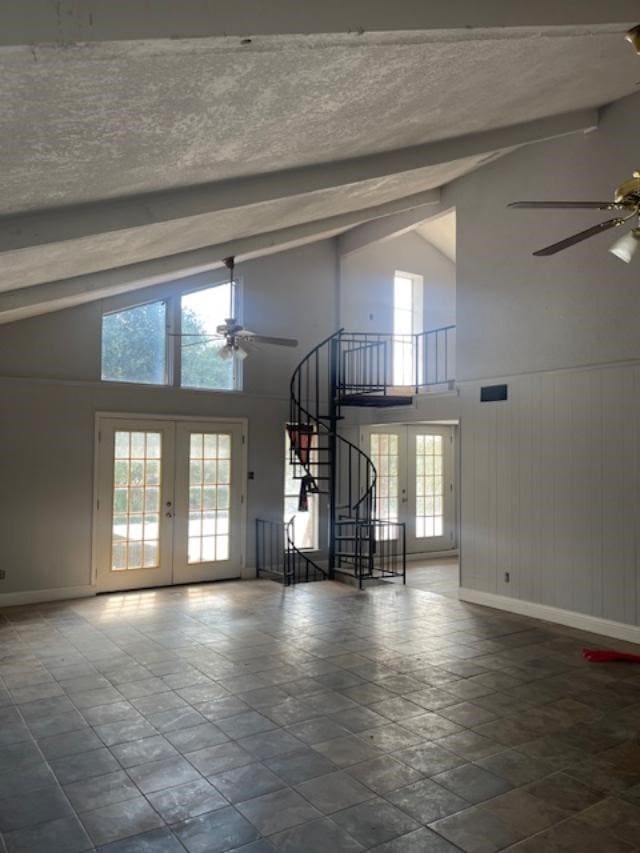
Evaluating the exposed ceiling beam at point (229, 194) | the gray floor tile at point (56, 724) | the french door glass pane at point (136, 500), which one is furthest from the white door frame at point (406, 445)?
the gray floor tile at point (56, 724)

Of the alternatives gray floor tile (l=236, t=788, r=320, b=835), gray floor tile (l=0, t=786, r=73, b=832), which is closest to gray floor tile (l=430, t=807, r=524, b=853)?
gray floor tile (l=236, t=788, r=320, b=835)

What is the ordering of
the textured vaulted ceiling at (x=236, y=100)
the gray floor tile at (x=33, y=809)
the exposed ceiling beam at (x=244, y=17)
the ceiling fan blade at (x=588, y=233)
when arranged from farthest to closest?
the ceiling fan blade at (x=588, y=233) < the gray floor tile at (x=33, y=809) < the textured vaulted ceiling at (x=236, y=100) < the exposed ceiling beam at (x=244, y=17)

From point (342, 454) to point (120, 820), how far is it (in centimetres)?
675

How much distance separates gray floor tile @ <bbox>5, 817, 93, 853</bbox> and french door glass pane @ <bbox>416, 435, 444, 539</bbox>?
7.86 meters

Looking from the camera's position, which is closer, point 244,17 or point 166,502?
point 244,17

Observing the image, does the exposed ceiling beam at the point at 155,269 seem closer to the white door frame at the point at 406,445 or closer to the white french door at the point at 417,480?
the white door frame at the point at 406,445

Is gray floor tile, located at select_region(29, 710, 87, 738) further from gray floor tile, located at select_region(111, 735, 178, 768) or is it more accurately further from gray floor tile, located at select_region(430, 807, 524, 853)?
gray floor tile, located at select_region(430, 807, 524, 853)

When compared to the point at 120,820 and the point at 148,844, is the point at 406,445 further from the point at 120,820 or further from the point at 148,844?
the point at 148,844

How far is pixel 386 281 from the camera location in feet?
32.5

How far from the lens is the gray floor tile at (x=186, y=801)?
2.89 meters

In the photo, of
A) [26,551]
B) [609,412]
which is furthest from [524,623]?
[26,551]

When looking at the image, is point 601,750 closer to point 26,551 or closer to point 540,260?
point 540,260

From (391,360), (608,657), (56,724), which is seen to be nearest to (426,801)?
(56,724)

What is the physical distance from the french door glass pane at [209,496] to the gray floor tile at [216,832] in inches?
209
